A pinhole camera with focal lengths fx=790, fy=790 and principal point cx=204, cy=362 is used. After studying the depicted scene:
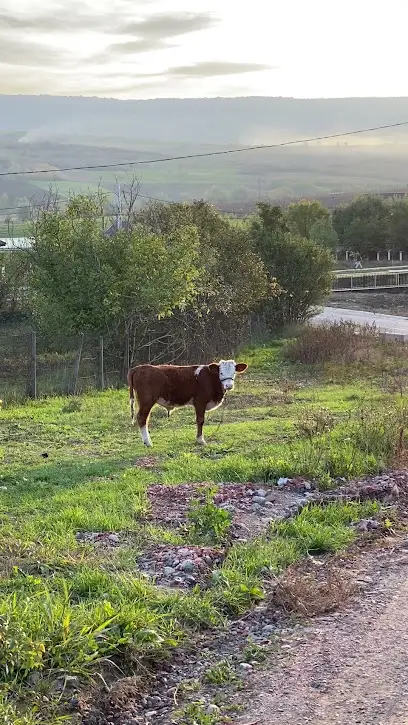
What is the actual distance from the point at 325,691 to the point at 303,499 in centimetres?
375

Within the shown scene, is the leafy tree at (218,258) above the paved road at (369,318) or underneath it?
above

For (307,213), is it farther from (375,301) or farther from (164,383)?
(164,383)

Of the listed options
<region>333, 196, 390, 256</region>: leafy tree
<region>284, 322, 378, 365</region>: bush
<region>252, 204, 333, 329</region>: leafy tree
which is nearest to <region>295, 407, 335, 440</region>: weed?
<region>284, 322, 378, 365</region>: bush

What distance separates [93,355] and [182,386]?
430 inches

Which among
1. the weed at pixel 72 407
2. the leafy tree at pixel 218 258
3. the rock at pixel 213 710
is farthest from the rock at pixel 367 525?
the leafy tree at pixel 218 258

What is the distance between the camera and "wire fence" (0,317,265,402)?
803 inches

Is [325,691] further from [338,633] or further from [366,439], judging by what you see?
[366,439]

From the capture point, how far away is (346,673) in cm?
515

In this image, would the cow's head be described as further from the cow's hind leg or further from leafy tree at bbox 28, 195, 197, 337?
leafy tree at bbox 28, 195, 197, 337

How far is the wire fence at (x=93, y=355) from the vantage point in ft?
66.9

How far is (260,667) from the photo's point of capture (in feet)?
17.3

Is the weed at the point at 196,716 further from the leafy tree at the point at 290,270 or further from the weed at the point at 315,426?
the leafy tree at the point at 290,270

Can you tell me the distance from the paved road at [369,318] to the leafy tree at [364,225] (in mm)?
31869

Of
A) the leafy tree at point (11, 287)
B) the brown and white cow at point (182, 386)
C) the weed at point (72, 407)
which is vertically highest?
the leafy tree at point (11, 287)
